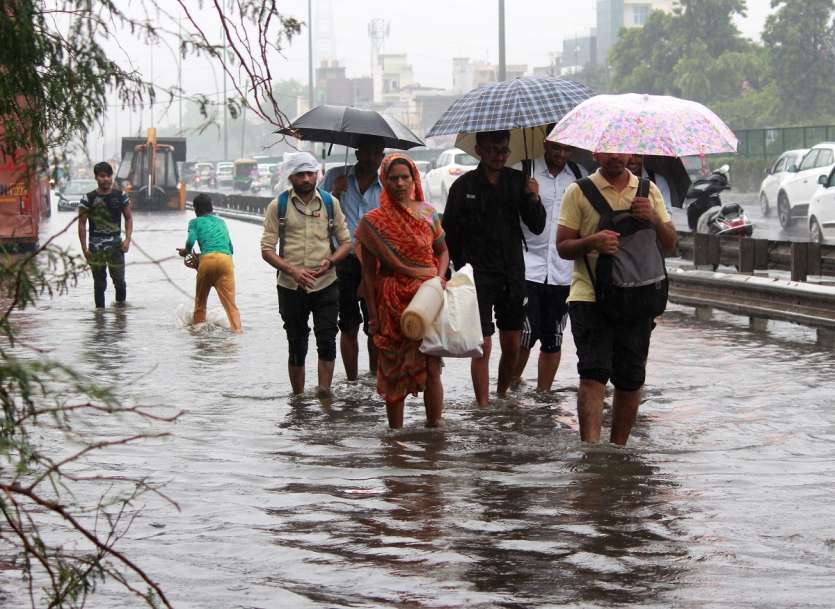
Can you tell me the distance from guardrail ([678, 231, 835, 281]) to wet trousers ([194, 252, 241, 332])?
16.2 feet


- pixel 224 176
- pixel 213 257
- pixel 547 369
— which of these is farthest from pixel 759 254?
pixel 224 176

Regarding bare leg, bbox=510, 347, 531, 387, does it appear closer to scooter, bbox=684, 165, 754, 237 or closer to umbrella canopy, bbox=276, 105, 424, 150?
umbrella canopy, bbox=276, 105, 424, 150

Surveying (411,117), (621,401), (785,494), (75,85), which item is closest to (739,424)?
(621,401)

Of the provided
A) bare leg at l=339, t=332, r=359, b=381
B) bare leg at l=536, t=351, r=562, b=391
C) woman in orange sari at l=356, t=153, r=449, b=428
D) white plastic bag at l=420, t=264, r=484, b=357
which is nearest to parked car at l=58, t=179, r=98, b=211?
bare leg at l=339, t=332, r=359, b=381

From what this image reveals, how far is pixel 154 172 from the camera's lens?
196ft

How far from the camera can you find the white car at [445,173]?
46469mm

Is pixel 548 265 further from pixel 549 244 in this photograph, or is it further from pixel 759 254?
pixel 759 254

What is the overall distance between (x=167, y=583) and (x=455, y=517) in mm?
1489

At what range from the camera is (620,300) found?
Result: 7.86 m

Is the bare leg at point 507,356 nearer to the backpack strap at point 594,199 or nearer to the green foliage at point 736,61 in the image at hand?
the backpack strap at point 594,199

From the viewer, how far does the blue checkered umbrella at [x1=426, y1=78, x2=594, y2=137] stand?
9797 millimetres

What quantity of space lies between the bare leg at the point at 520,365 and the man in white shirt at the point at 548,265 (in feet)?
0.66

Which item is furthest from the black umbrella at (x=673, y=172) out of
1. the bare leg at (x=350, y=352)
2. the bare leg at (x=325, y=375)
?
the bare leg at (x=350, y=352)

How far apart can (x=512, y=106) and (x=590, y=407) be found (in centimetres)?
249
